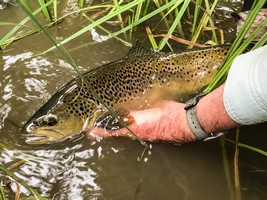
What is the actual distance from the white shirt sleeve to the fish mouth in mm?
824

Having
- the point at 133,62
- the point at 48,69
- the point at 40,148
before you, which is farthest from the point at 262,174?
the point at 48,69

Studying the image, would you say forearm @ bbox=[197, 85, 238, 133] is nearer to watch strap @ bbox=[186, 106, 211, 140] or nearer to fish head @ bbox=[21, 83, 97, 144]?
watch strap @ bbox=[186, 106, 211, 140]

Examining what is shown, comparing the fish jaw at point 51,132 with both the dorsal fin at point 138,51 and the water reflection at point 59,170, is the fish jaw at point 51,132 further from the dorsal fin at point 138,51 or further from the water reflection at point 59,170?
the dorsal fin at point 138,51

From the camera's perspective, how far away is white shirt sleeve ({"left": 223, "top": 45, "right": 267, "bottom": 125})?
1.56 meters

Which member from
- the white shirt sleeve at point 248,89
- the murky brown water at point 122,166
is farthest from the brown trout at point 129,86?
the white shirt sleeve at point 248,89

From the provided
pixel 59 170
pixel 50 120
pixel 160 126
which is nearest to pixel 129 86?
pixel 160 126

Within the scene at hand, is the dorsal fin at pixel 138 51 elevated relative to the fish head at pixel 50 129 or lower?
elevated

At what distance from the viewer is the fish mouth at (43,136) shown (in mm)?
2021

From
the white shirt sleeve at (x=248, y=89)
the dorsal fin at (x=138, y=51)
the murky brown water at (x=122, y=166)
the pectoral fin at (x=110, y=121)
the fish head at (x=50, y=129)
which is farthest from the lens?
the dorsal fin at (x=138, y=51)

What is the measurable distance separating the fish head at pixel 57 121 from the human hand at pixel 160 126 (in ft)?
0.28

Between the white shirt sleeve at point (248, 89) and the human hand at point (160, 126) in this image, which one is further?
the human hand at point (160, 126)

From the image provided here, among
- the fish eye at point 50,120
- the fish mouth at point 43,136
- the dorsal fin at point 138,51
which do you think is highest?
the dorsal fin at point 138,51

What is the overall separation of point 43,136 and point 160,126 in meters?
0.55

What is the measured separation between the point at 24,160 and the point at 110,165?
0.39 meters
